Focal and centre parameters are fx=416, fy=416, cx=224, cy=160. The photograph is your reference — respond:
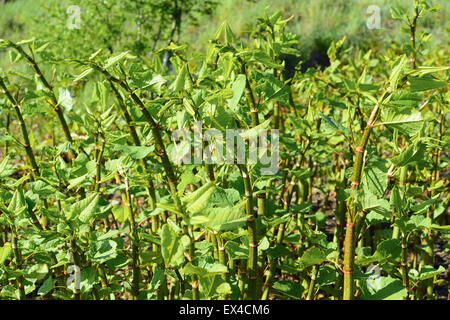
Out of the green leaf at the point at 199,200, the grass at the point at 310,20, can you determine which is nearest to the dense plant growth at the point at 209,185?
the green leaf at the point at 199,200

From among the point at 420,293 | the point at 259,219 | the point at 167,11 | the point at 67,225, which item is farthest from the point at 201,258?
the point at 167,11

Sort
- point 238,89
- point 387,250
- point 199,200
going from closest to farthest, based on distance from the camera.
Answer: point 199,200
point 238,89
point 387,250

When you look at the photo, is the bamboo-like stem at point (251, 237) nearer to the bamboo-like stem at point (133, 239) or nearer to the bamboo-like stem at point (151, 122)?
the bamboo-like stem at point (151, 122)

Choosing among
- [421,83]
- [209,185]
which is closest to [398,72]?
[421,83]

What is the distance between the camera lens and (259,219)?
909 millimetres

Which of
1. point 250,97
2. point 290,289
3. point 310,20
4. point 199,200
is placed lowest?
point 290,289

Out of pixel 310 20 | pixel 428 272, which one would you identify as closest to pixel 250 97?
pixel 428 272

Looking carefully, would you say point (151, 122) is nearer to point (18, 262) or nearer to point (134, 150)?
point (134, 150)

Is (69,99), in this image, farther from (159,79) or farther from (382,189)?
(382,189)

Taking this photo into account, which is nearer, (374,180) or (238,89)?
(238,89)

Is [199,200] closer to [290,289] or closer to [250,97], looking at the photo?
[250,97]

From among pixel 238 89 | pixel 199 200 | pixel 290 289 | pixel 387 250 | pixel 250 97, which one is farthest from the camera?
pixel 290 289

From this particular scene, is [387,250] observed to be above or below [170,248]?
below

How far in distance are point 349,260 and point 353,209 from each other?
0.10m
